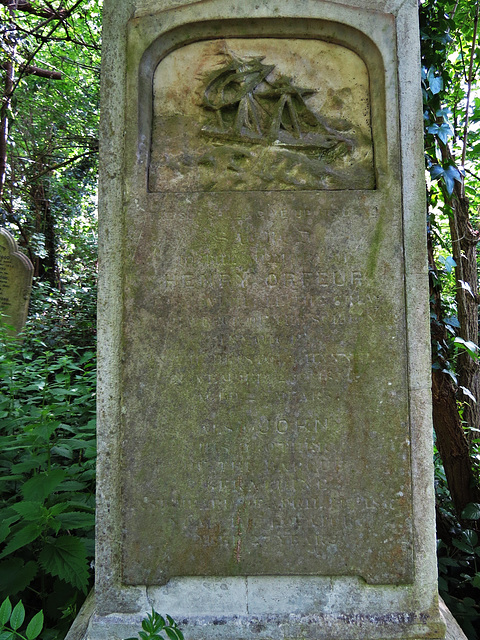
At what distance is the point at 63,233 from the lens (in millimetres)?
10492

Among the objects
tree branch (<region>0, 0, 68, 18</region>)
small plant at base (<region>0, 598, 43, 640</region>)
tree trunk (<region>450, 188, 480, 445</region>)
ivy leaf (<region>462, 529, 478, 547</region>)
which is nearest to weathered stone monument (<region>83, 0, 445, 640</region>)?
small plant at base (<region>0, 598, 43, 640</region>)

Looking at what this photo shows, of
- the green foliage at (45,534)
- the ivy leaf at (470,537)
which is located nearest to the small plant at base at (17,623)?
the green foliage at (45,534)

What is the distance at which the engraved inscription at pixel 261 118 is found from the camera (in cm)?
210

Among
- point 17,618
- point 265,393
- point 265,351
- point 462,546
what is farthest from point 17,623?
point 462,546

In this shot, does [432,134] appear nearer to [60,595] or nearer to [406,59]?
[406,59]

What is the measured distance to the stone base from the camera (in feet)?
6.00

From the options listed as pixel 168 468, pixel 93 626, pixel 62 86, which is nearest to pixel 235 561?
pixel 168 468

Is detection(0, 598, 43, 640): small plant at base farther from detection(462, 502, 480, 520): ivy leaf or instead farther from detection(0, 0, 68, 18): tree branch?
detection(0, 0, 68, 18): tree branch

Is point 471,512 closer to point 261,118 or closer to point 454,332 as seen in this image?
point 454,332

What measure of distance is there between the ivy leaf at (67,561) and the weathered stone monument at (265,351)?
0.10m

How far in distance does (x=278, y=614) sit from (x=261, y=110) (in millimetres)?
2167

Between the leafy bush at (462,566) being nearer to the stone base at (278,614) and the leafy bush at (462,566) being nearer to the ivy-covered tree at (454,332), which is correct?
the ivy-covered tree at (454,332)

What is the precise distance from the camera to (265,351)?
1985 mm

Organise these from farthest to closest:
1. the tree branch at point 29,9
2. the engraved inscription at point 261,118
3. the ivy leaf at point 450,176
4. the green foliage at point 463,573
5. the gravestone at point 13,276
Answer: the gravestone at point 13,276, the tree branch at point 29,9, the ivy leaf at point 450,176, the green foliage at point 463,573, the engraved inscription at point 261,118
